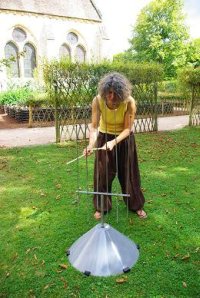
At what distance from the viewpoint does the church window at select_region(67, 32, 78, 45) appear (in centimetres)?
3083

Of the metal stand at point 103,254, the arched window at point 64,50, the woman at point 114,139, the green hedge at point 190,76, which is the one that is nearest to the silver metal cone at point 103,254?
the metal stand at point 103,254

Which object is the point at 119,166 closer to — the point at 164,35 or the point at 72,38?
the point at 72,38

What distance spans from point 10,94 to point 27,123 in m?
5.52

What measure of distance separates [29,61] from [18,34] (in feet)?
8.66

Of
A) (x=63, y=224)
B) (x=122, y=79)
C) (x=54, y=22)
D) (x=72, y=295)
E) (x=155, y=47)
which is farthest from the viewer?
(x=155, y=47)

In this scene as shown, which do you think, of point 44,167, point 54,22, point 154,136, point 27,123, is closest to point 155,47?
point 54,22

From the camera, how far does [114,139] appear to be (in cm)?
346

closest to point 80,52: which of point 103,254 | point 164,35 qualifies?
point 164,35

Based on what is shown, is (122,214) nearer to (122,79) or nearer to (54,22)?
(122,79)

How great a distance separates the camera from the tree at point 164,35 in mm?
32188

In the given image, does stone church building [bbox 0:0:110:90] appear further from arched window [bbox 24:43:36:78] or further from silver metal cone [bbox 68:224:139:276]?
silver metal cone [bbox 68:224:139:276]

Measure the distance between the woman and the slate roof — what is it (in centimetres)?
2720

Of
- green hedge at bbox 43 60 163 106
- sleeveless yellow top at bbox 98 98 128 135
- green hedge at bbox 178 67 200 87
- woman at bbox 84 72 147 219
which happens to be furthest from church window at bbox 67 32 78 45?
sleeveless yellow top at bbox 98 98 128 135

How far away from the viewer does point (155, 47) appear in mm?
32125
